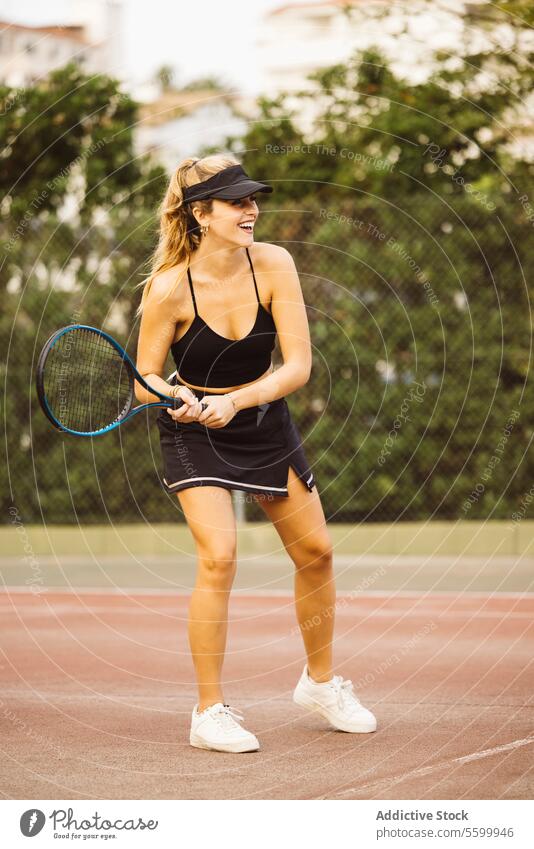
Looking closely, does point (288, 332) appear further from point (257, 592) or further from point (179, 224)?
point (257, 592)

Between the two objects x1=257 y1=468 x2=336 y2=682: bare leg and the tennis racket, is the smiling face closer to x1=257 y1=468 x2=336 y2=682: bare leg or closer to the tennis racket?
the tennis racket

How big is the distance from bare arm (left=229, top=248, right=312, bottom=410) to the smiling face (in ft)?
0.60

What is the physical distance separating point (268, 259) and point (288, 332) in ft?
0.96

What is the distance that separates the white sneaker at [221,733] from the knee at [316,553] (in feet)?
2.07

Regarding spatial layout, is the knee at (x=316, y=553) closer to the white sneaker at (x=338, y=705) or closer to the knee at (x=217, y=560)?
the knee at (x=217, y=560)

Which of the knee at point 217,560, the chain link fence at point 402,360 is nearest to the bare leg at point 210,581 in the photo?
the knee at point 217,560

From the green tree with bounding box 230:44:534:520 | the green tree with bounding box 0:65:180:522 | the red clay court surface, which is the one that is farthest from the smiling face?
the green tree with bounding box 0:65:180:522

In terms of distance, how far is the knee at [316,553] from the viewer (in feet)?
18.1

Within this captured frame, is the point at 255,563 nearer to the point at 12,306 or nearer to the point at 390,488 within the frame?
the point at 390,488

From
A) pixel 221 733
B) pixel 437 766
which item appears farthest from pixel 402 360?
pixel 437 766

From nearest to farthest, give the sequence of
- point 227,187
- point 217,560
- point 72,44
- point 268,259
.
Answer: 1. point 217,560
2. point 227,187
3. point 268,259
4. point 72,44

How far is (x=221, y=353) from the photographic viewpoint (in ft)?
17.6

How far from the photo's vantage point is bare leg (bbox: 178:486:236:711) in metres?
5.27

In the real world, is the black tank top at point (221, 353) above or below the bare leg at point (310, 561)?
above
